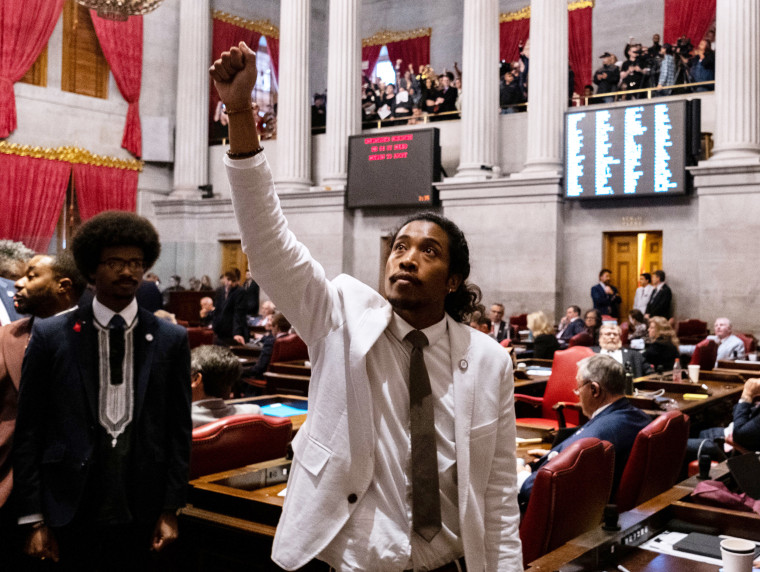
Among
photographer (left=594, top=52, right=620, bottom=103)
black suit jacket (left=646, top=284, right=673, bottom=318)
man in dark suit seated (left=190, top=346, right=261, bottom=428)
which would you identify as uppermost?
photographer (left=594, top=52, right=620, bottom=103)

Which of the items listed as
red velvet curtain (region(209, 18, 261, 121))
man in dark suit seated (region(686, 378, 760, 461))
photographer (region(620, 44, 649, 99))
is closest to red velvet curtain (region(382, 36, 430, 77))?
red velvet curtain (region(209, 18, 261, 121))

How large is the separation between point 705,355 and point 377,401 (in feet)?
23.6

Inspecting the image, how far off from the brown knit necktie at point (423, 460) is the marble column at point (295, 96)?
1460 centimetres

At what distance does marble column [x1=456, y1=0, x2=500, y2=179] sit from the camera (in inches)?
553

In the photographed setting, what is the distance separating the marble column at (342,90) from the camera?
1555cm

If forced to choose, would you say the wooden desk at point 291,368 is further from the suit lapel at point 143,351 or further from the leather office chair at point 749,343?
the leather office chair at point 749,343

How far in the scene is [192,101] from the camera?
58.4ft

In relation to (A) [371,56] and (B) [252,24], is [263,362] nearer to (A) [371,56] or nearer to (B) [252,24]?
(B) [252,24]

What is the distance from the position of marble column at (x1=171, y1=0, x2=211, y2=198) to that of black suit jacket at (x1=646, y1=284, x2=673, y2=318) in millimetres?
10218

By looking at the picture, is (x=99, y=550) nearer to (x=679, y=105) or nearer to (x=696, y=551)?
(x=696, y=551)

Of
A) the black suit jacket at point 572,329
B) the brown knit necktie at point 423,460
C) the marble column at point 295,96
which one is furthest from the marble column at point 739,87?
the brown knit necktie at point 423,460

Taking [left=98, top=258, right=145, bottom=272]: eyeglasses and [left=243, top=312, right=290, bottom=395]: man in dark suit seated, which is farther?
[left=243, top=312, right=290, bottom=395]: man in dark suit seated

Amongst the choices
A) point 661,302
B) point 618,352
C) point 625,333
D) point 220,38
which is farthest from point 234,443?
point 220,38

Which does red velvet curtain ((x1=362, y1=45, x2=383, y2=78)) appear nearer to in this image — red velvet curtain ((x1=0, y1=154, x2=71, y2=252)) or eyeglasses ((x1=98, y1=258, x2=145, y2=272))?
red velvet curtain ((x1=0, y1=154, x2=71, y2=252))
